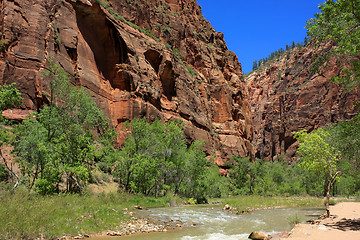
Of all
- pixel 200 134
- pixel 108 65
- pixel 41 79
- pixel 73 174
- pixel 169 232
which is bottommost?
pixel 169 232

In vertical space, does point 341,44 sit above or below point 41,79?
below

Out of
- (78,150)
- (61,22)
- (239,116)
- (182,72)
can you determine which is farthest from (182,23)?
(78,150)

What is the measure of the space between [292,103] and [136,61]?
284 feet

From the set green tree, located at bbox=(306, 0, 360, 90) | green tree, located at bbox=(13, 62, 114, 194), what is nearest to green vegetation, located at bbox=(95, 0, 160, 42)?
green tree, located at bbox=(13, 62, 114, 194)

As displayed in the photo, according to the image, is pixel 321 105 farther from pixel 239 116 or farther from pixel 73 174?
pixel 73 174

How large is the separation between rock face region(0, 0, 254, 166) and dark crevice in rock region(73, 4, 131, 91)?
146 mm

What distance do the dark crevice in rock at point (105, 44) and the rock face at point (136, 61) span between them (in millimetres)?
146

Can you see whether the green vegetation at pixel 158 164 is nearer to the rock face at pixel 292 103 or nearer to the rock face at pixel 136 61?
the rock face at pixel 136 61

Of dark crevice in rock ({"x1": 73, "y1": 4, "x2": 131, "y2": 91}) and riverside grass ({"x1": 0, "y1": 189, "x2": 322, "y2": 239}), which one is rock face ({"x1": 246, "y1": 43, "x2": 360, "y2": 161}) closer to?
dark crevice in rock ({"x1": 73, "y1": 4, "x2": 131, "y2": 91})

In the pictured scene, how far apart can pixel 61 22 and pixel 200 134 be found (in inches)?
1272

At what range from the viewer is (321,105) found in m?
97.2

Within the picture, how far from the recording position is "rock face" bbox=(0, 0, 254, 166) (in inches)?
1027

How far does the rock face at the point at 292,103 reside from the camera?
307ft

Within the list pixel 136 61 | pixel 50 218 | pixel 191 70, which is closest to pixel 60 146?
pixel 50 218
